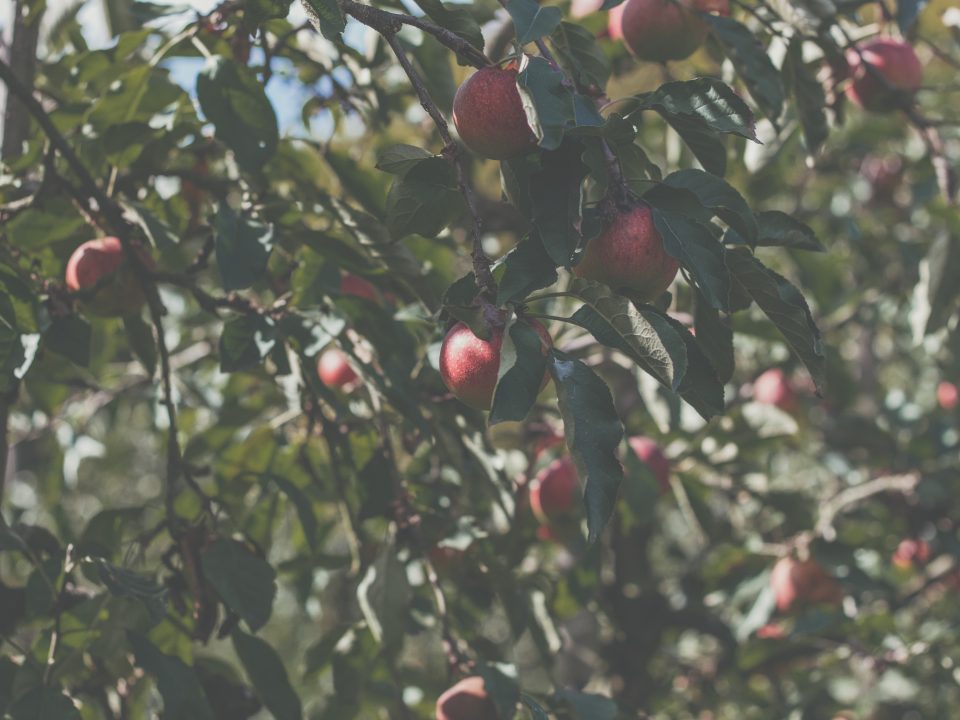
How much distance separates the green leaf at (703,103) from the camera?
1.01 meters

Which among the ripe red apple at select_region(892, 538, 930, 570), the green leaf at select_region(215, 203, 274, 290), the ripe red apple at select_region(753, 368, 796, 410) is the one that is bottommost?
the ripe red apple at select_region(892, 538, 930, 570)

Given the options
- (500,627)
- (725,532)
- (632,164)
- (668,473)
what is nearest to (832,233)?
(725,532)

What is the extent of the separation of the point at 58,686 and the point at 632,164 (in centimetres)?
93

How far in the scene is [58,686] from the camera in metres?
1.39

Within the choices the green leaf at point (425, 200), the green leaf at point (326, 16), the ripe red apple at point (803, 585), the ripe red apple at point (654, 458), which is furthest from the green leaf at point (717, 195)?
the ripe red apple at point (803, 585)

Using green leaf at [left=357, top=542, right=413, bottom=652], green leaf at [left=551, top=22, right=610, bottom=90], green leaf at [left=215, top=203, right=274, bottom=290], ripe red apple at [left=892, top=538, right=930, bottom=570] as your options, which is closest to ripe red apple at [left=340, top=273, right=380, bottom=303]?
green leaf at [left=215, top=203, right=274, bottom=290]

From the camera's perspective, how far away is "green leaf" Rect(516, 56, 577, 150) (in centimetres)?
91

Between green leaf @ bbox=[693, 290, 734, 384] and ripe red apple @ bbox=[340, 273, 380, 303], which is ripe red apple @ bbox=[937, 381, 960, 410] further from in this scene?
green leaf @ bbox=[693, 290, 734, 384]

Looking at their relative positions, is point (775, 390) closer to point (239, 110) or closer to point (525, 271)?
point (239, 110)

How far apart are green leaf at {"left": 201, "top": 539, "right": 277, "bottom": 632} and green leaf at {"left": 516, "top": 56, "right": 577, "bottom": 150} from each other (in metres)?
0.77

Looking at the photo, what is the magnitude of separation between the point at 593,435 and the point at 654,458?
1255 millimetres

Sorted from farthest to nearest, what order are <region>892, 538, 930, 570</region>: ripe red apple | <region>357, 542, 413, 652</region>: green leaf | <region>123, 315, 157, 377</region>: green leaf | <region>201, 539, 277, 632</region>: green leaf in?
<region>892, 538, 930, 570</region>: ripe red apple, <region>123, 315, 157, 377</region>: green leaf, <region>357, 542, 413, 652</region>: green leaf, <region>201, 539, 277, 632</region>: green leaf

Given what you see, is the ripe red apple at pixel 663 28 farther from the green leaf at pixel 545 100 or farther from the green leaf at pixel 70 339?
the green leaf at pixel 70 339

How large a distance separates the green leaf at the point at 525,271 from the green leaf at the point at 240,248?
55 centimetres
